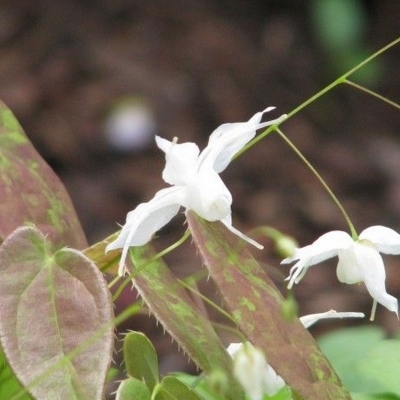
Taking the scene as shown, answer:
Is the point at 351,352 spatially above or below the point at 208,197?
below

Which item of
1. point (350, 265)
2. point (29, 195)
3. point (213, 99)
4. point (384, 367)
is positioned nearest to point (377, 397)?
point (384, 367)

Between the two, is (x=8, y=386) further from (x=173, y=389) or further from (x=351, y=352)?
(x=351, y=352)

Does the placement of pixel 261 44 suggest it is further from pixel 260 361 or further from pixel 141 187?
pixel 260 361

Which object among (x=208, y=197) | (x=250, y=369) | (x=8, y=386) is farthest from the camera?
(x=8, y=386)

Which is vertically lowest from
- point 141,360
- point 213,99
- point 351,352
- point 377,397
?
point 213,99

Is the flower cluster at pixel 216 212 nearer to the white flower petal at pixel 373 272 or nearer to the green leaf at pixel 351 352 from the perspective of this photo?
the white flower petal at pixel 373 272

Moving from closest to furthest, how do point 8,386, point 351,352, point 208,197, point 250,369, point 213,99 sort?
point 250,369, point 208,197, point 8,386, point 351,352, point 213,99

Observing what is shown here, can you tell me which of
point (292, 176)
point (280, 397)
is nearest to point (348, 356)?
point (280, 397)

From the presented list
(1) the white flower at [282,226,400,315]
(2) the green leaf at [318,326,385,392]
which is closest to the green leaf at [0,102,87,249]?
(1) the white flower at [282,226,400,315]

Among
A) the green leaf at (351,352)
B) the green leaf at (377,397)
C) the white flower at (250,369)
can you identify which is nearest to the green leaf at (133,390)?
the white flower at (250,369)
